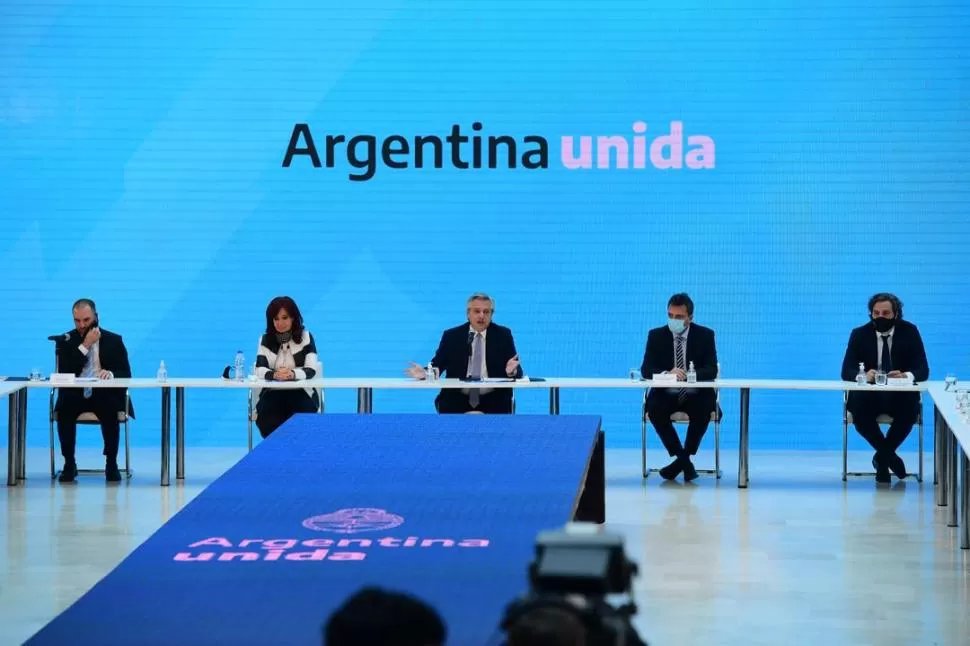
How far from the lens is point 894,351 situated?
29.2 ft

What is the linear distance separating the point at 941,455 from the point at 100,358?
4539 mm

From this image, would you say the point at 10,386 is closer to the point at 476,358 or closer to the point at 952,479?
the point at 476,358

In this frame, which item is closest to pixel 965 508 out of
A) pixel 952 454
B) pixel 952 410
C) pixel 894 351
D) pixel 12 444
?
pixel 952 410

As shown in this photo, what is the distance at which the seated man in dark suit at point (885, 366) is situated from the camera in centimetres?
885

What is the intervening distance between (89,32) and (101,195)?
1.07 meters

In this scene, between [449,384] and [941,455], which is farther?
[449,384]

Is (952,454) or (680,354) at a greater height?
(680,354)

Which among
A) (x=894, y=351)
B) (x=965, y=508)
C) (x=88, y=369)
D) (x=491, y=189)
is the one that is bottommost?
(x=965, y=508)

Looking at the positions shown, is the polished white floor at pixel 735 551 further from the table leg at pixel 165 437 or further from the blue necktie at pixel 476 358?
the blue necktie at pixel 476 358

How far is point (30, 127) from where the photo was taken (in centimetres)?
1052

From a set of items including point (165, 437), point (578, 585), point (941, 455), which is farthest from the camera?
point (165, 437)

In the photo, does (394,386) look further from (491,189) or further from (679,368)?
(491,189)

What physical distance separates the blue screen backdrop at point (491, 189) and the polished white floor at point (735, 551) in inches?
44.5

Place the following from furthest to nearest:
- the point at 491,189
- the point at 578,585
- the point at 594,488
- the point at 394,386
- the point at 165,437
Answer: the point at 491,189 → the point at 165,437 → the point at 394,386 → the point at 594,488 → the point at 578,585
